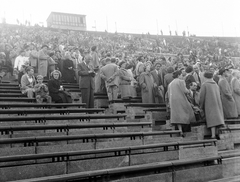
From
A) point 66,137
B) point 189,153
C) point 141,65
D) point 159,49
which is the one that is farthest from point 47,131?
point 159,49

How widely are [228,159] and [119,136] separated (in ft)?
7.96

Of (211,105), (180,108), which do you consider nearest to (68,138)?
(180,108)

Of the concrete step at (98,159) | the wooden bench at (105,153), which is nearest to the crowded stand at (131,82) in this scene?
the wooden bench at (105,153)

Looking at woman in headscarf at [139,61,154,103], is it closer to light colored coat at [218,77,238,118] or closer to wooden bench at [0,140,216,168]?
light colored coat at [218,77,238,118]

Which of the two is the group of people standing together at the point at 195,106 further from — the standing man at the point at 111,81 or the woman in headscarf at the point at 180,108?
the standing man at the point at 111,81

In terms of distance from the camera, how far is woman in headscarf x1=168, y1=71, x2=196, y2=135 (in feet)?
26.7

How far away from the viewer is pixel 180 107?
322 inches

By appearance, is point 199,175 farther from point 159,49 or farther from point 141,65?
point 159,49

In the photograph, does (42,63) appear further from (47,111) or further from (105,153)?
(105,153)

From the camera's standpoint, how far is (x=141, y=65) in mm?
11672

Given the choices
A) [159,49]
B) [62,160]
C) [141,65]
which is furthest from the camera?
[159,49]

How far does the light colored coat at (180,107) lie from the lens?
8.16 m

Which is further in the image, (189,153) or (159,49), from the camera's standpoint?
(159,49)

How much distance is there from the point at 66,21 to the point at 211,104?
4379 centimetres
